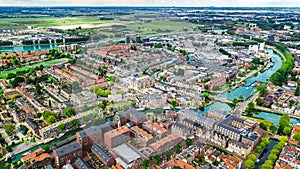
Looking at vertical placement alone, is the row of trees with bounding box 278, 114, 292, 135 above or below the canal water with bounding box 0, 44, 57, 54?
below

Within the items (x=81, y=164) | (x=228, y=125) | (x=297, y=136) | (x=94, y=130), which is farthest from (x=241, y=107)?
(x=81, y=164)

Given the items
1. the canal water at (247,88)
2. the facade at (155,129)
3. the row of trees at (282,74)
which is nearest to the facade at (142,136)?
the facade at (155,129)

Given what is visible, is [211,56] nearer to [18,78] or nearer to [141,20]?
[141,20]

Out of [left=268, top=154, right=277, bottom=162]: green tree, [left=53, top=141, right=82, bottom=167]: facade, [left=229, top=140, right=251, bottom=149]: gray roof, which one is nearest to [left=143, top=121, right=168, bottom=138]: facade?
[left=229, top=140, right=251, bottom=149]: gray roof

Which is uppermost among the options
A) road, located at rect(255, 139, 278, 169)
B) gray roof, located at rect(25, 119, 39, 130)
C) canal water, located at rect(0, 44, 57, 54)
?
canal water, located at rect(0, 44, 57, 54)

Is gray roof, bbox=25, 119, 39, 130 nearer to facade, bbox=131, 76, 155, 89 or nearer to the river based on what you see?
facade, bbox=131, 76, 155, 89

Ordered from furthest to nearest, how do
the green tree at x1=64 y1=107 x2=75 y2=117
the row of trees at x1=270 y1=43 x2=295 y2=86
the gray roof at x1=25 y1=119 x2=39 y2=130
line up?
the row of trees at x1=270 y1=43 x2=295 y2=86 < the green tree at x1=64 y1=107 x2=75 y2=117 < the gray roof at x1=25 y1=119 x2=39 y2=130

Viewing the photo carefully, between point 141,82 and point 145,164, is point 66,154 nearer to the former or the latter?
point 145,164
